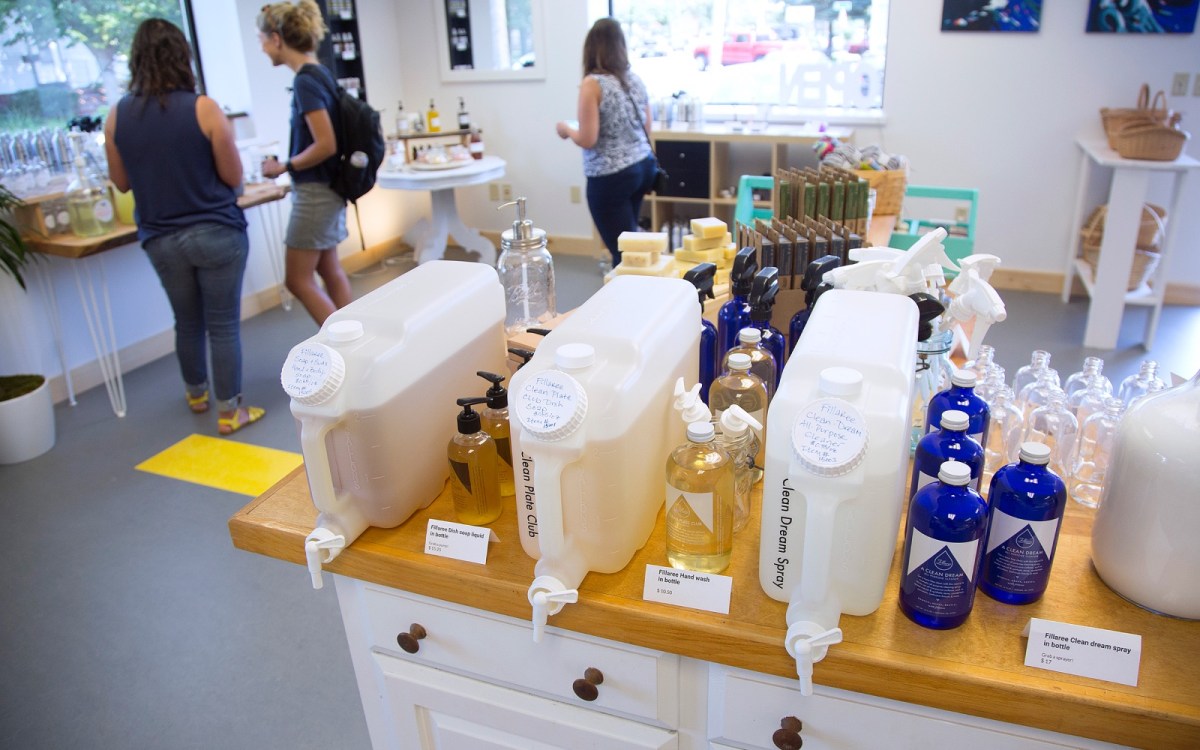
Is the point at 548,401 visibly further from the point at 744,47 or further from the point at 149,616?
the point at 744,47

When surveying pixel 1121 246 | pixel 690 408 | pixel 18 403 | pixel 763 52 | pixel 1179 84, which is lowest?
pixel 18 403

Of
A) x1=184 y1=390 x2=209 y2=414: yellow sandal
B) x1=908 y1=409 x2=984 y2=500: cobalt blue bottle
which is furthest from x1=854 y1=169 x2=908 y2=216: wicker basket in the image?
x1=184 y1=390 x2=209 y2=414: yellow sandal

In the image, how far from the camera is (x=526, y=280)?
184 centimetres

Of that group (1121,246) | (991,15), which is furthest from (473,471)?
(991,15)

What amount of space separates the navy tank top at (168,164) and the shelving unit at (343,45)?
2341 millimetres

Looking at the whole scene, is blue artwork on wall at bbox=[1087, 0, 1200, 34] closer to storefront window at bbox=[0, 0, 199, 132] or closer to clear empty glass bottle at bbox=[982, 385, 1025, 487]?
clear empty glass bottle at bbox=[982, 385, 1025, 487]

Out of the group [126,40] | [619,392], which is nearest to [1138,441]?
[619,392]

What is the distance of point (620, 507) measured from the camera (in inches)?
41.2

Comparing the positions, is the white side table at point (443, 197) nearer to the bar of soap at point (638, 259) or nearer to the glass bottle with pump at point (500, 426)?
the bar of soap at point (638, 259)

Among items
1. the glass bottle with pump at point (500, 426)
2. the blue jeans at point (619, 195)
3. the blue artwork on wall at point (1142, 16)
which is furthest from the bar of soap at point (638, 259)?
the blue artwork on wall at point (1142, 16)

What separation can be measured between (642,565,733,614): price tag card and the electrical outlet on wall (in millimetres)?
4398

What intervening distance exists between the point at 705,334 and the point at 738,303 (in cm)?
8

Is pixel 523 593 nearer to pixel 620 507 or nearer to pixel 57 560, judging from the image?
pixel 620 507

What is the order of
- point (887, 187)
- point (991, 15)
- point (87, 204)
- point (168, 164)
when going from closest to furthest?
point (168, 164), point (887, 187), point (87, 204), point (991, 15)
